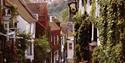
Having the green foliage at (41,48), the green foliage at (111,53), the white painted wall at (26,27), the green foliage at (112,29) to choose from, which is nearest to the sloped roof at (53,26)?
the green foliage at (41,48)

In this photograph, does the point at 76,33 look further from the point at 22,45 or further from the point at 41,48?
the point at 41,48

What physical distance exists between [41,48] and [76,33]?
13.4 meters

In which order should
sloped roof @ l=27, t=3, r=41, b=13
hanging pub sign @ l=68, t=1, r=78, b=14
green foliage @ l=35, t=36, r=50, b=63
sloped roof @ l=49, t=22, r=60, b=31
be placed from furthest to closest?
sloped roof @ l=49, t=22, r=60, b=31
sloped roof @ l=27, t=3, r=41, b=13
green foliage @ l=35, t=36, r=50, b=63
hanging pub sign @ l=68, t=1, r=78, b=14

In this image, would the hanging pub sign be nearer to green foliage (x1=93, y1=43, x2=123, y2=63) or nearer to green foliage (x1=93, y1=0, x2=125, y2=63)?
green foliage (x1=93, y1=43, x2=123, y2=63)

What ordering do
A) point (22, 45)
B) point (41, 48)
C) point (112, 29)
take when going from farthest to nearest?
point (41, 48)
point (22, 45)
point (112, 29)

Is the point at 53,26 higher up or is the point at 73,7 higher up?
the point at 73,7

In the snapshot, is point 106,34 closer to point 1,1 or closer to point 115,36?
point 115,36

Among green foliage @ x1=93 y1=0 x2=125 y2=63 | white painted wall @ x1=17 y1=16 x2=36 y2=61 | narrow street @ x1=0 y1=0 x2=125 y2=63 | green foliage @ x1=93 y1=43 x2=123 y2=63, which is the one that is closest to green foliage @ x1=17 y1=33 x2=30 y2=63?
narrow street @ x1=0 y1=0 x2=125 y2=63

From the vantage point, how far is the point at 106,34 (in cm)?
1470

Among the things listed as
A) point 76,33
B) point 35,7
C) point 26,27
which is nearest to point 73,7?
point 26,27

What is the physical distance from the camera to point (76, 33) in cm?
2733

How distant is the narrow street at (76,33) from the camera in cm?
1344

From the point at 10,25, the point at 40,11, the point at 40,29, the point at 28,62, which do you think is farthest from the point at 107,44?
the point at 40,11

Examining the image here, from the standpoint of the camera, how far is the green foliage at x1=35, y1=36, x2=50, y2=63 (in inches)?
1583
